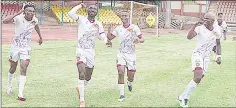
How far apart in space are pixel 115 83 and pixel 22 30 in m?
3.26

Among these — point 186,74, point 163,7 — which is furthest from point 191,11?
point 186,74

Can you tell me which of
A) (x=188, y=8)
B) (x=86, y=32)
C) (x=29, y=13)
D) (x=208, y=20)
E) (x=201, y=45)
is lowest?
(x=201, y=45)

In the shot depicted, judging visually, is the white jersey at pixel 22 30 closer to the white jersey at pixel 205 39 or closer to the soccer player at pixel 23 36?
the soccer player at pixel 23 36

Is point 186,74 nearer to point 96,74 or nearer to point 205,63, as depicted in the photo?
point 96,74

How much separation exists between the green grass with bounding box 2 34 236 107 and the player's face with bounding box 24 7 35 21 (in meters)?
1.71

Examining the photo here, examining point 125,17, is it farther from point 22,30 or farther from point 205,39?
point 22,30

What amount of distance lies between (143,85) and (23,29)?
361 cm

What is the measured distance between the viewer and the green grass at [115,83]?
934 cm

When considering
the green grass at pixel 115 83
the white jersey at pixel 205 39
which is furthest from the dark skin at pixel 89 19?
the white jersey at pixel 205 39

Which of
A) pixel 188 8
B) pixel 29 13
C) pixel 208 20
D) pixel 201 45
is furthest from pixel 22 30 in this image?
pixel 188 8

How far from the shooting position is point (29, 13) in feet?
30.3

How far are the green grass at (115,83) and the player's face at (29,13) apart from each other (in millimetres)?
1709

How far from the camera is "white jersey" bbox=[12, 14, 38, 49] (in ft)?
30.6

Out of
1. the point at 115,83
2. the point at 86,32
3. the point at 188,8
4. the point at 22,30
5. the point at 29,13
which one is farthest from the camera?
the point at 188,8
